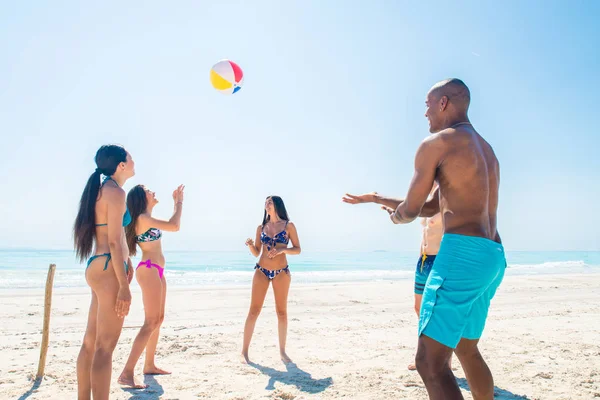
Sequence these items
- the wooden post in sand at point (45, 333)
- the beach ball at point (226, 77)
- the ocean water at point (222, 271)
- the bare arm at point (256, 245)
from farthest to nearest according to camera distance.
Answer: the ocean water at point (222, 271)
the beach ball at point (226, 77)
the bare arm at point (256, 245)
the wooden post in sand at point (45, 333)

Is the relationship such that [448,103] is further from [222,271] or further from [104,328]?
[222,271]

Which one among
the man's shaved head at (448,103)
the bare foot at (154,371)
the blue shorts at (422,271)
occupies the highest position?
the man's shaved head at (448,103)

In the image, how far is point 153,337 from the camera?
519 cm

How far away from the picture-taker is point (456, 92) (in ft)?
9.87

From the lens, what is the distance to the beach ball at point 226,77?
7.36m

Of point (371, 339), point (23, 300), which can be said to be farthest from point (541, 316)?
point (23, 300)

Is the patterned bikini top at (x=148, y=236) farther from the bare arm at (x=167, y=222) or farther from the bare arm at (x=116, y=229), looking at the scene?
the bare arm at (x=116, y=229)

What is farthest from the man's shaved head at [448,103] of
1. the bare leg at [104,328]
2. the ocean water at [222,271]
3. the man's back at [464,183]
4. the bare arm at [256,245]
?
the ocean water at [222,271]

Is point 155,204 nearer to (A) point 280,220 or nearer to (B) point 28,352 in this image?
(A) point 280,220

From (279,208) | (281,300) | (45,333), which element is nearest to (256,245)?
(279,208)

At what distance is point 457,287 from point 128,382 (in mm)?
3603

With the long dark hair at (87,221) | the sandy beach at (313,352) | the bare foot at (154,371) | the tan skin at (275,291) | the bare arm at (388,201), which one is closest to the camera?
the bare arm at (388,201)

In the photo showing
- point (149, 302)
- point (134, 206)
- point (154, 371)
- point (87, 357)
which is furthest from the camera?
point (154, 371)

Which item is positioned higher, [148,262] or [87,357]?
[148,262]
